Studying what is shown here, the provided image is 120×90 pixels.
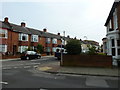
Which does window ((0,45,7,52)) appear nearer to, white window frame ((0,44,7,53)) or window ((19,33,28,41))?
white window frame ((0,44,7,53))

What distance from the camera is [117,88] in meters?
6.80

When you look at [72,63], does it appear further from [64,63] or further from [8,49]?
[8,49]

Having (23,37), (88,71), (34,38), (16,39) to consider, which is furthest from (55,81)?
(34,38)

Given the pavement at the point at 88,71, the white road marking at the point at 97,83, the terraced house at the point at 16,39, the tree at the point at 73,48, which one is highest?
the terraced house at the point at 16,39

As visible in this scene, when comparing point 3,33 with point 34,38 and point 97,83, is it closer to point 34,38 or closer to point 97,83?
point 34,38

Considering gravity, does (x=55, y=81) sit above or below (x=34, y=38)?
below

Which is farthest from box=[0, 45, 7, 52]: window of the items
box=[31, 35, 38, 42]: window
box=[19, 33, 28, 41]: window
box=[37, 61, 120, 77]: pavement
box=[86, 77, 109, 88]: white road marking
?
box=[86, 77, 109, 88]: white road marking

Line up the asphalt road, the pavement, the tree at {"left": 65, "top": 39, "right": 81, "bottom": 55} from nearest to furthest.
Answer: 1. the asphalt road
2. the pavement
3. the tree at {"left": 65, "top": 39, "right": 81, "bottom": 55}

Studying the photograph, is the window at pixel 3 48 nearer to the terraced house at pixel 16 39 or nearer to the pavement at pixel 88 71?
the terraced house at pixel 16 39

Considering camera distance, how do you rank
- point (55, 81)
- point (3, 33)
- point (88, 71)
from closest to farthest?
point (55, 81) < point (88, 71) < point (3, 33)

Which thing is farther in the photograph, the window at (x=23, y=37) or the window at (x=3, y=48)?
the window at (x=23, y=37)

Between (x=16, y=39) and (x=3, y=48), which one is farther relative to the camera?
(x=16, y=39)

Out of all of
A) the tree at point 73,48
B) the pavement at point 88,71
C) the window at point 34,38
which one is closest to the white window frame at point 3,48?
the window at point 34,38

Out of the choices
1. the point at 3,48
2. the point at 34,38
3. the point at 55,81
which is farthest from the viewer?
the point at 34,38
